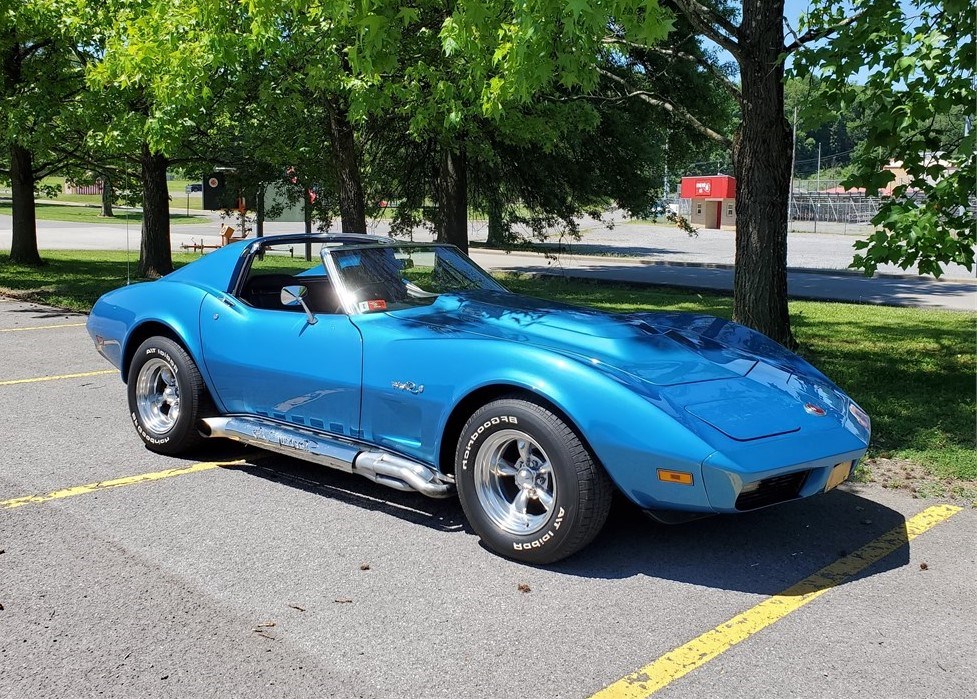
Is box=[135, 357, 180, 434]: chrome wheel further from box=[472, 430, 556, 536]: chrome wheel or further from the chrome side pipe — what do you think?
box=[472, 430, 556, 536]: chrome wheel

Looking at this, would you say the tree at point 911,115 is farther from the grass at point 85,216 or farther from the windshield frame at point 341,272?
the grass at point 85,216

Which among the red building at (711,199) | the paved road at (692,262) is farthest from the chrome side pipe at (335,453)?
the red building at (711,199)

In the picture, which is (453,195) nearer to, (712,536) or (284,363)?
(284,363)

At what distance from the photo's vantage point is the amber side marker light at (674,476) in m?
4.00

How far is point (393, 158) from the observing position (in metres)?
18.3

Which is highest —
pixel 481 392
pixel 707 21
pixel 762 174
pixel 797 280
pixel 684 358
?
pixel 707 21

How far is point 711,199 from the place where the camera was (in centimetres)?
5209

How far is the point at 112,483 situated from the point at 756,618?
3664 millimetres

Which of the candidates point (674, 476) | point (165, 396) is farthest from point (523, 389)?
point (165, 396)

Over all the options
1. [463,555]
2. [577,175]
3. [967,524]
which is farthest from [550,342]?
[577,175]

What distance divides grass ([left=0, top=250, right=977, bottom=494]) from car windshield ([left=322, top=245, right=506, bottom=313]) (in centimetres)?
293

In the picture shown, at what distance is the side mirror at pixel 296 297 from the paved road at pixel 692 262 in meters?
10.8

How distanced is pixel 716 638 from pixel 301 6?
19.7 feet

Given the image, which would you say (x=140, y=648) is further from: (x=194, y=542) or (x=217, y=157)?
(x=217, y=157)
